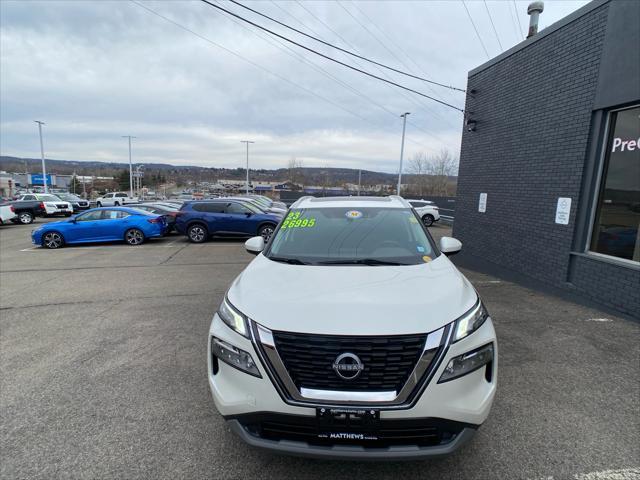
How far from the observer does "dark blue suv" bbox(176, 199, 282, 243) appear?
549 inches

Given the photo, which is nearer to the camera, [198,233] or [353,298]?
[353,298]

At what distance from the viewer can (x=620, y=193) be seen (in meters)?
5.60

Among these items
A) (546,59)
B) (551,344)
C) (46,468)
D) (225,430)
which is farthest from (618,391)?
(546,59)

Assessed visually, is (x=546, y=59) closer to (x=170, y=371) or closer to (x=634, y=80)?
(x=634, y=80)

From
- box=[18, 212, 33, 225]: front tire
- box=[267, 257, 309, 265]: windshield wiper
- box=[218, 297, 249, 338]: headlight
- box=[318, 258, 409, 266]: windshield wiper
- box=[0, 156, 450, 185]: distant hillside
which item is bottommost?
box=[18, 212, 33, 225]: front tire

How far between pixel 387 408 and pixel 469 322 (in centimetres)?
76

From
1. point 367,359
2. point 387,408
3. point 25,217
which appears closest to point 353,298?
point 367,359

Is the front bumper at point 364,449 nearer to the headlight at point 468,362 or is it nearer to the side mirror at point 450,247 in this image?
the headlight at point 468,362

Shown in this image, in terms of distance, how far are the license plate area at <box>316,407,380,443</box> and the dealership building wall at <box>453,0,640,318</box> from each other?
520 cm

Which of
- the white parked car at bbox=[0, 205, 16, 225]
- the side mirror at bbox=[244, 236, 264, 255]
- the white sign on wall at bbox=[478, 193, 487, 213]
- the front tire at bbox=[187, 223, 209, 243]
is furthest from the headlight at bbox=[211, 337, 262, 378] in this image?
the white parked car at bbox=[0, 205, 16, 225]

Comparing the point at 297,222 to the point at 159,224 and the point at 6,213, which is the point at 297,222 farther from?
the point at 6,213

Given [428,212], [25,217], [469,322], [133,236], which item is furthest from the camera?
[25,217]

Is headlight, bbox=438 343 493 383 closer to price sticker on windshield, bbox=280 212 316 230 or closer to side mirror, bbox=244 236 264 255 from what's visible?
price sticker on windshield, bbox=280 212 316 230

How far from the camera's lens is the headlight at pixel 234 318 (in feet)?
7.29
